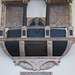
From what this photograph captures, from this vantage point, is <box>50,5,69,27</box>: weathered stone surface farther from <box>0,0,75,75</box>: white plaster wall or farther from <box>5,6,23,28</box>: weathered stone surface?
<box>5,6,23,28</box>: weathered stone surface

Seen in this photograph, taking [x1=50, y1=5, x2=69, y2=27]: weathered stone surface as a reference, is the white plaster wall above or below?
below

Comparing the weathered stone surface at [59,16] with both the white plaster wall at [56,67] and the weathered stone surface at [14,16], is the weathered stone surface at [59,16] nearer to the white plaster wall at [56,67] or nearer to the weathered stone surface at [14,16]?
the white plaster wall at [56,67]

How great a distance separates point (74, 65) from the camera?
4.14 metres

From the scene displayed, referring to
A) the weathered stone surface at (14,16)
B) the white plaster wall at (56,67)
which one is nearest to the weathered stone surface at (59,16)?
the white plaster wall at (56,67)

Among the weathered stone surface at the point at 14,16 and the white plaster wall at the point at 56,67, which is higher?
the weathered stone surface at the point at 14,16

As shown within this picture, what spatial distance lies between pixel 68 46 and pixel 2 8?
154 centimetres

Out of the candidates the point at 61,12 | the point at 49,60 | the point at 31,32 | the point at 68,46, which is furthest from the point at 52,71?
the point at 61,12

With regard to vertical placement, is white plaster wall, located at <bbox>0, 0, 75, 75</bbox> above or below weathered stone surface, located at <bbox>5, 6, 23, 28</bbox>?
below

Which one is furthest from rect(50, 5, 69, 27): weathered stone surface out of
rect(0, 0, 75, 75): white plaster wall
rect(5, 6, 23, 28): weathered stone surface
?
rect(5, 6, 23, 28): weathered stone surface

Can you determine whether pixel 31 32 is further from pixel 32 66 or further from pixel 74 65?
pixel 74 65

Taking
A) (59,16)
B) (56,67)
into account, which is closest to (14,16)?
(59,16)

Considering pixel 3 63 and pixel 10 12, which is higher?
pixel 10 12

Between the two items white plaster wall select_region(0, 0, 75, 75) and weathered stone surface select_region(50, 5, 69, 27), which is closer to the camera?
white plaster wall select_region(0, 0, 75, 75)

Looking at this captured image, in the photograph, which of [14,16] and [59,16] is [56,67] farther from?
[14,16]
